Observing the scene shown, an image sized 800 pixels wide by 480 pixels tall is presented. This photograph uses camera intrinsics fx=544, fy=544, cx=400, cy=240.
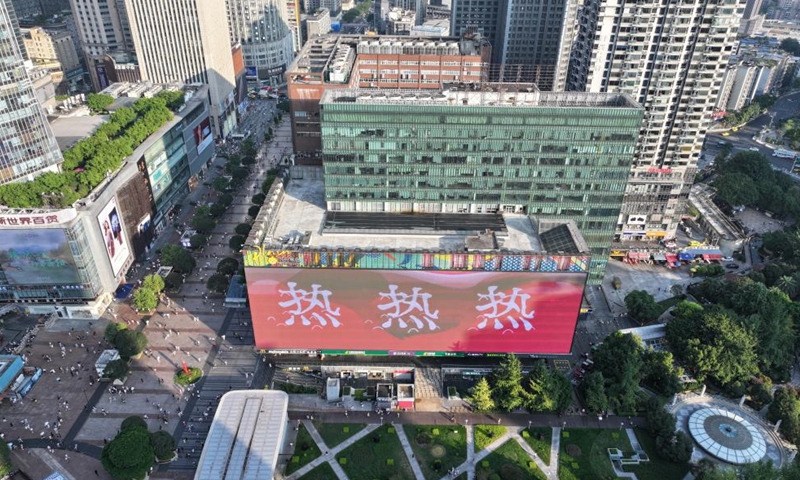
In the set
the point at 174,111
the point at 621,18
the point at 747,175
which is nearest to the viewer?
the point at 621,18

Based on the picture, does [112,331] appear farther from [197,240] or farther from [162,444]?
[197,240]

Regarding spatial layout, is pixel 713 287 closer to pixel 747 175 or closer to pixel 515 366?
pixel 515 366

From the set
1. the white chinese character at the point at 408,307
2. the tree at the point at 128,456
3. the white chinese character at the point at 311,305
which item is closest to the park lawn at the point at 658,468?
the white chinese character at the point at 408,307

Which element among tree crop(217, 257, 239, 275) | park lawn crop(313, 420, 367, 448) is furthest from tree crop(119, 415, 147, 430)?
tree crop(217, 257, 239, 275)

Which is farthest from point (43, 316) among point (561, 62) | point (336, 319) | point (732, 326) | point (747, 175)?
point (747, 175)

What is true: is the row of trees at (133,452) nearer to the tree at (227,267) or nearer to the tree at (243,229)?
the tree at (227,267)

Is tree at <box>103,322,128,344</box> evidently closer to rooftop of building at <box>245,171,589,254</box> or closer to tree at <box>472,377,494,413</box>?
rooftop of building at <box>245,171,589,254</box>
